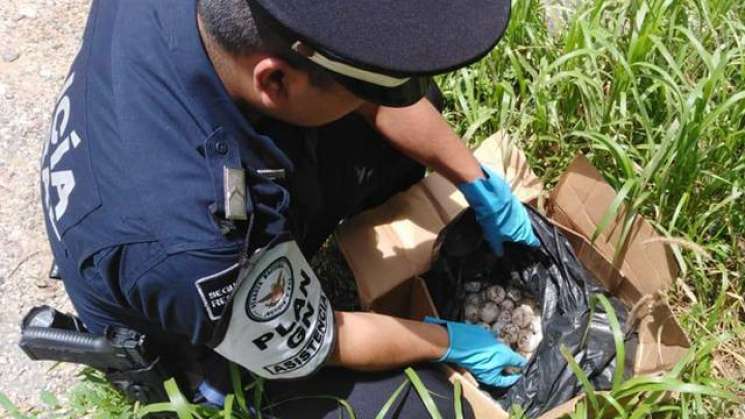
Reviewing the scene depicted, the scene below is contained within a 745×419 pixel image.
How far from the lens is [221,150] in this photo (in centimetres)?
120

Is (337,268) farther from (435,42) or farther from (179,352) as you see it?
(435,42)

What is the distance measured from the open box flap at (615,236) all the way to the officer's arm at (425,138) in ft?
0.73

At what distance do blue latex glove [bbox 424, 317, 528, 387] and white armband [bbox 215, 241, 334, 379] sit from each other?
0.35 metres

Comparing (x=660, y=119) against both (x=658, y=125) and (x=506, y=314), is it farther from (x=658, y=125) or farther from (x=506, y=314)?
(x=506, y=314)

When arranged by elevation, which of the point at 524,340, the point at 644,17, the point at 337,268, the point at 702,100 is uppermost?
the point at 644,17

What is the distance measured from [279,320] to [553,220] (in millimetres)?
866

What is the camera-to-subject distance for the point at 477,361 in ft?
5.52

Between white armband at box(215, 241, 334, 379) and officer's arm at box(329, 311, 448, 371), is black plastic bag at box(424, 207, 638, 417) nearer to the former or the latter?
officer's arm at box(329, 311, 448, 371)

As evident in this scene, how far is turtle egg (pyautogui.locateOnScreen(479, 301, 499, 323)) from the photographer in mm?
1932

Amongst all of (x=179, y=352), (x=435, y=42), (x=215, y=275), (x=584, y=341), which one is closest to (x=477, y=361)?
(x=584, y=341)

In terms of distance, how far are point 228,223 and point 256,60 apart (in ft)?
0.82

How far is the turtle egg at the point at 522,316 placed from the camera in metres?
1.92

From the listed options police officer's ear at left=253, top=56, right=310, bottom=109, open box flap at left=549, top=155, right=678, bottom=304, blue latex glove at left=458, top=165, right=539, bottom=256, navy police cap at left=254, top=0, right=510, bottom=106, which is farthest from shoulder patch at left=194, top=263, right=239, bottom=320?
open box flap at left=549, top=155, right=678, bottom=304

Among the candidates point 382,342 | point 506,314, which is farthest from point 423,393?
point 506,314
